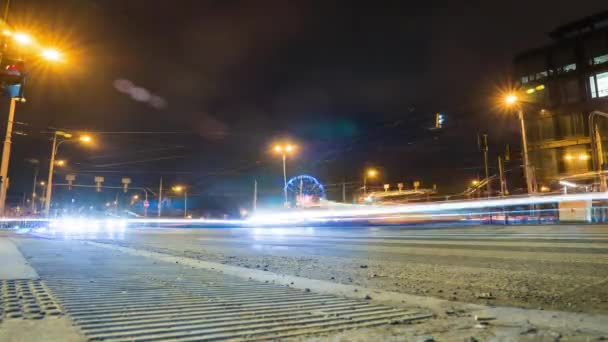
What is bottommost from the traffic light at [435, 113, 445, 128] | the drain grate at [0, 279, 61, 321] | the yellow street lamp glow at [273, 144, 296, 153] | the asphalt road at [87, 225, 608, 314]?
the asphalt road at [87, 225, 608, 314]

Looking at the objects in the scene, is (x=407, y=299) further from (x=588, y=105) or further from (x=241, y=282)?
(x=588, y=105)

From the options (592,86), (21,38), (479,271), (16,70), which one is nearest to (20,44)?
(21,38)

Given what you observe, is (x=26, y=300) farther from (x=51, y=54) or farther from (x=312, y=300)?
(x=51, y=54)

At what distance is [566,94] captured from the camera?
4428cm

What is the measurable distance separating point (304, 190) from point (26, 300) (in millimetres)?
58136

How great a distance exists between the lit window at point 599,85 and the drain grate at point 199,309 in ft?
160

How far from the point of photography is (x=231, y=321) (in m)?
3.05

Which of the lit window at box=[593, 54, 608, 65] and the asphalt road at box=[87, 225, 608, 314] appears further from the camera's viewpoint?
the lit window at box=[593, 54, 608, 65]

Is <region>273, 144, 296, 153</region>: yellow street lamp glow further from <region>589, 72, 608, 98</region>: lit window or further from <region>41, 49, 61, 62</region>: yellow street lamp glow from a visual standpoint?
<region>589, 72, 608, 98</region>: lit window

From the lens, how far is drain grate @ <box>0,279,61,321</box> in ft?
10.3

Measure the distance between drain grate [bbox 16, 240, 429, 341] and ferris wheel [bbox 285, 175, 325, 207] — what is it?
46.4m

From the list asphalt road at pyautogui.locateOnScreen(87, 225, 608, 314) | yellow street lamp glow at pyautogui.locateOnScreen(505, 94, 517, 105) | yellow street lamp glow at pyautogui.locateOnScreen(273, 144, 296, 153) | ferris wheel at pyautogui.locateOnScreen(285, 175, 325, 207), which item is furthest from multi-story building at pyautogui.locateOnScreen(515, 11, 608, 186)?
asphalt road at pyautogui.locateOnScreen(87, 225, 608, 314)

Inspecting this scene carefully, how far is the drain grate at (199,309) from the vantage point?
9.12ft

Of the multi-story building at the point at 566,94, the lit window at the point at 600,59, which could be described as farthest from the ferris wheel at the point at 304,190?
the lit window at the point at 600,59
